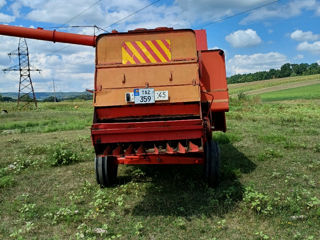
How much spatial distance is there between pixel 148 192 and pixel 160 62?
232cm

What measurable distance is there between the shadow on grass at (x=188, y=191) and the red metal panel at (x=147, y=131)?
1.07m

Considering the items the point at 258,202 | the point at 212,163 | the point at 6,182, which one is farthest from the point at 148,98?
the point at 6,182

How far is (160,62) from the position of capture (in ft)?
17.5

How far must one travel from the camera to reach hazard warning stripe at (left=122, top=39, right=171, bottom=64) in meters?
5.38

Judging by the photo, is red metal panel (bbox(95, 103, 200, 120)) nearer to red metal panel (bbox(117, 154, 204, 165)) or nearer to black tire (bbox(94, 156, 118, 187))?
red metal panel (bbox(117, 154, 204, 165))

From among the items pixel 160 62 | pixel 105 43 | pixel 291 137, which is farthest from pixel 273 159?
pixel 105 43

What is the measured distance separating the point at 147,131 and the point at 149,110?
645mm

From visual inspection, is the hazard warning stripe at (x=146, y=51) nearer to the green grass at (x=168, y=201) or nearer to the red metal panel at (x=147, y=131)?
the red metal panel at (x=147, y=131)

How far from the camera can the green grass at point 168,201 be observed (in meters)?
3.93

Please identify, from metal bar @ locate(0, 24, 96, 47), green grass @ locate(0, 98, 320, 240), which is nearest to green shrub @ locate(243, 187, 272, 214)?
green grass @ locate(0, 98, 320, 240)

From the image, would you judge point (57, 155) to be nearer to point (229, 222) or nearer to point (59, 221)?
point (59, 221)

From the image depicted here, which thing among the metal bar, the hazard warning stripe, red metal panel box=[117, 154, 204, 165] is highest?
the metal bar

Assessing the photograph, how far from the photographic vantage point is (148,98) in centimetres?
503

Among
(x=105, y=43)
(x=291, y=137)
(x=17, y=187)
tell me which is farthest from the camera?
(x=291, y=137)
